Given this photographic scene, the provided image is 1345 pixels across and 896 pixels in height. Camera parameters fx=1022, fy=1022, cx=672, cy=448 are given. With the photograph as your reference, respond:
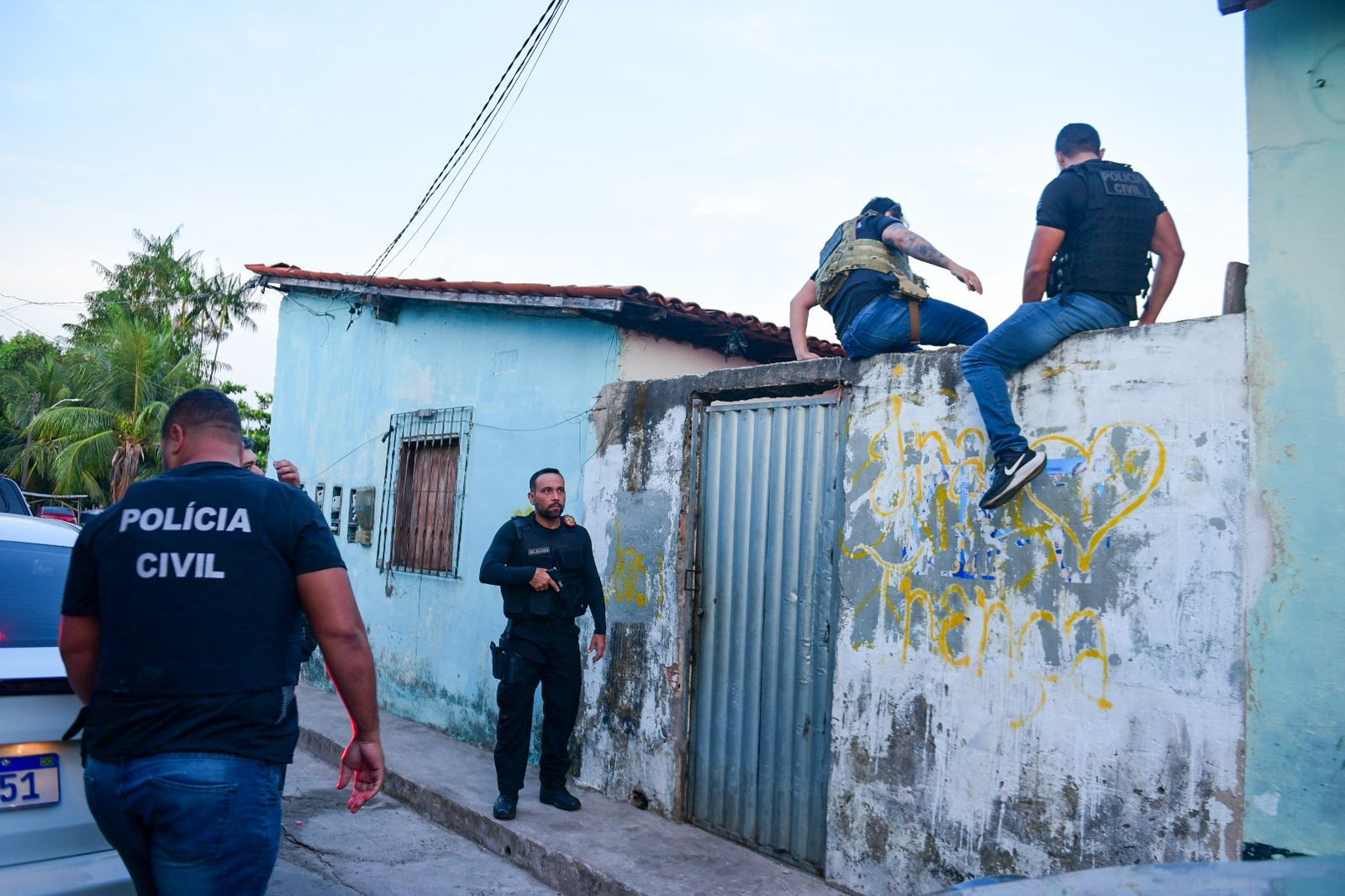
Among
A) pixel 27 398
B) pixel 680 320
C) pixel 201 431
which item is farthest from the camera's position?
pixel 27 398

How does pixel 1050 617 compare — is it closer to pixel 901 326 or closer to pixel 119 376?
pixel 901 326

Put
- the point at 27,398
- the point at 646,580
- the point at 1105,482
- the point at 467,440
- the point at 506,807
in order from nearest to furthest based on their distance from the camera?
the point at 1105,482, the point at 506,807, the point at 646,580, the point at 467,440, the point at 27,398

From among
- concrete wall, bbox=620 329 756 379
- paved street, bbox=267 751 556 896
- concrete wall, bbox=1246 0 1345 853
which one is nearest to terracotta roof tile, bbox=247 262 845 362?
concrete wall, bbox=620 329 756 379

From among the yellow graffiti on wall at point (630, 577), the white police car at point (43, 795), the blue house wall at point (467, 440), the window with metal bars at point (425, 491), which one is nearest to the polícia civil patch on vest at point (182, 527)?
the white police car at point (43, 795)

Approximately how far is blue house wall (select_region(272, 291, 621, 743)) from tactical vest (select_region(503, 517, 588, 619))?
102 centimetres

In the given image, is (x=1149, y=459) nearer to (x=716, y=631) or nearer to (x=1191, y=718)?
(x=1191, y=718)

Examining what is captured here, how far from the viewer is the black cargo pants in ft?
18.4

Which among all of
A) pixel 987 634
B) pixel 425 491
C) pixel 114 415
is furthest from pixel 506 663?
pixel 114 415

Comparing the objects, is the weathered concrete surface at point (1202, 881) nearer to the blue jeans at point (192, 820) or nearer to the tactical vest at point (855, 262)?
the blue jeans at point (192, 820)

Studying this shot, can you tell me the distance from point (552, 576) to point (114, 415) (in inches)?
841

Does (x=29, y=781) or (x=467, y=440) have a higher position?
(x=467, y=440)

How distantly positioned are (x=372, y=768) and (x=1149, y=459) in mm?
2897

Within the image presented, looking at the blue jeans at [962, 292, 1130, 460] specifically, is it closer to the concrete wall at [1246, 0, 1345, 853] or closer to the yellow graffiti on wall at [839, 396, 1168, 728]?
the yellow graffiti on wall at [839, 396, 1168, 728]

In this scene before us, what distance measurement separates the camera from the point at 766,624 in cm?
530
